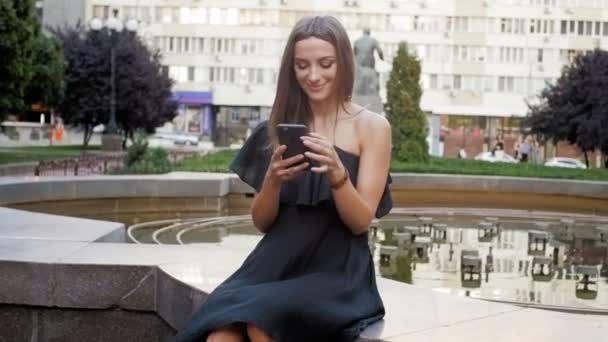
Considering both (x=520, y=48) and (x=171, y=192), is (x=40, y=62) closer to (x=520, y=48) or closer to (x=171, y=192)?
(x=171, y=192)

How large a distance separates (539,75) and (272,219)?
72339 millimetres

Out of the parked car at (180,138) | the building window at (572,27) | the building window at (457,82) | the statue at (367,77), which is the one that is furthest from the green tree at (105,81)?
the building window at (572,27)

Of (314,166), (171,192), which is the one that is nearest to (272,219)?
(314,166)

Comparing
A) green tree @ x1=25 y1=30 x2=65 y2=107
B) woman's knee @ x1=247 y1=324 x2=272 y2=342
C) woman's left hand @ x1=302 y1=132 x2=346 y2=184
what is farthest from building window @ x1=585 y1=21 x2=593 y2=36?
woman's knee @ x1=247 y1=324 x2=272 y2=342

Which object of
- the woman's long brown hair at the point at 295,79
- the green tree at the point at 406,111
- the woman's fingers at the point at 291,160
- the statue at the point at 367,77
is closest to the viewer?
the woman's fingers at the point at 291,160

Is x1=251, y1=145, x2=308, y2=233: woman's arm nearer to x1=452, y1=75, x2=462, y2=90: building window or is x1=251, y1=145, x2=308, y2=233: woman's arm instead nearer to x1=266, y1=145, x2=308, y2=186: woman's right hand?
x1=266, y1=145, x2=308, y2=186: woman's right hand

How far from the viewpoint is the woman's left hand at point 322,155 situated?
3.38 metres

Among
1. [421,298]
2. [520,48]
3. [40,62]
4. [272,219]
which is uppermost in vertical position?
[520,48]

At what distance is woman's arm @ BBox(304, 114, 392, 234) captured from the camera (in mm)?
3408

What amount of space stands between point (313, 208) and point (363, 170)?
10.0 inches

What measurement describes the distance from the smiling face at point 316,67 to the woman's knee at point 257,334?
105cm

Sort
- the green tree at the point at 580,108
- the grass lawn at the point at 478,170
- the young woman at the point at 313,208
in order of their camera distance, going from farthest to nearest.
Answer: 1. the green tree at the point at 580,108
2. the grass lawn at the point at 478,170
3. the young woman at the point at 313,208

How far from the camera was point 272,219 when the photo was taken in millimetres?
3721

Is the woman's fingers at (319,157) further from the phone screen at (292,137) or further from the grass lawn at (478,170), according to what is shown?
the grass lawn at (478,170)
